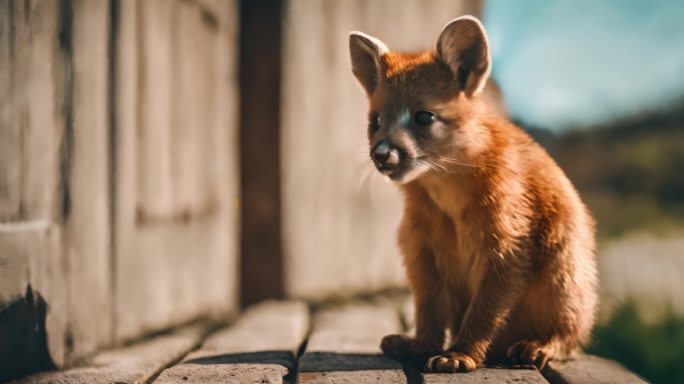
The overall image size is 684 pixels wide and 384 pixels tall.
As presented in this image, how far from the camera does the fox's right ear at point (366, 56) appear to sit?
353 centimetres

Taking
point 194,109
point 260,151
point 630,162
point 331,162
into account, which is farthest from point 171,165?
point 630,162

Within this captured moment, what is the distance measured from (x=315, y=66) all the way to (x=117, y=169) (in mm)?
1811

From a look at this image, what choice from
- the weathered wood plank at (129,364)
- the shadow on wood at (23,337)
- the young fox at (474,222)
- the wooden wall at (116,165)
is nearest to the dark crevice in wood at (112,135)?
the wooden wall at (116,165)

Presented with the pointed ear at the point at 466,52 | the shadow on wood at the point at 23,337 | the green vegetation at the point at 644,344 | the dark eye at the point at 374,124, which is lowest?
the green vegetation at the point at 644,344

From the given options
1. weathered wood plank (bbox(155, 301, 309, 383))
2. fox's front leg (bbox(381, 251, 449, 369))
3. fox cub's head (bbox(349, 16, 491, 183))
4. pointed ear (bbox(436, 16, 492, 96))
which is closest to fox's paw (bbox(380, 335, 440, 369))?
fox's front leg (bbox(381, 251, 449, 369))

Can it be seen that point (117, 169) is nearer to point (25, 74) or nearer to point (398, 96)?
point (25, 74)

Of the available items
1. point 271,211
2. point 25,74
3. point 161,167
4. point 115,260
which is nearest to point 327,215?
point 271,211

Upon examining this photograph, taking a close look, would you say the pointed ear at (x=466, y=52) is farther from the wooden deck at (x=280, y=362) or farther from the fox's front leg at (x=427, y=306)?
the wooden deck at (x=280, y=362)

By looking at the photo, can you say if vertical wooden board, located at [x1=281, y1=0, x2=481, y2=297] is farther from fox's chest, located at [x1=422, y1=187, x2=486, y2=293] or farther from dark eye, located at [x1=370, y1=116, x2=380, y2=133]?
fox's chest, located at [x1=422, y1=187, x2=486, y2=293]

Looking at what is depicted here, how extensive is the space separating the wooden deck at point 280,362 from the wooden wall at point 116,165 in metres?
0.18

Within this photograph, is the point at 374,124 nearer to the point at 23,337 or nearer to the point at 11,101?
the point at 11,101

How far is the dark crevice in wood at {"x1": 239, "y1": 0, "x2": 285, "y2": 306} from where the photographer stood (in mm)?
5129

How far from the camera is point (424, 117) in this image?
10.7 ft

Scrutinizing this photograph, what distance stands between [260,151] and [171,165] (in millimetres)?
866
